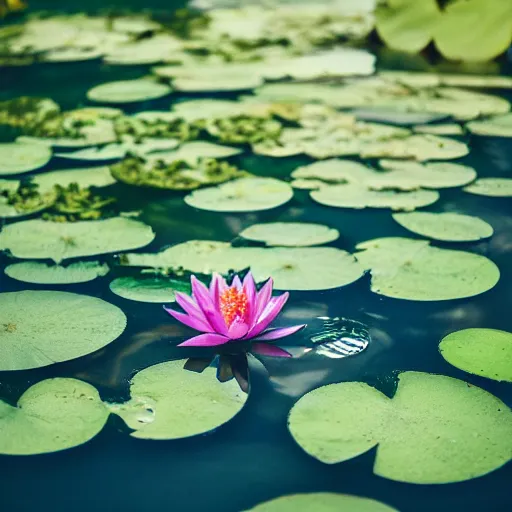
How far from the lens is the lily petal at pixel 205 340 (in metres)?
1.50

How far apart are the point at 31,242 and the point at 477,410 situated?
1.27 m

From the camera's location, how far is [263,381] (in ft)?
4.79

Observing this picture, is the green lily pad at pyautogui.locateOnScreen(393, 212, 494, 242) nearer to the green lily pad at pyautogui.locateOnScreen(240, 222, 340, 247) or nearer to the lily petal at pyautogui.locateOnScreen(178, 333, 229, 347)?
the green lily pad at pyautogui.locateOnScreen(240, 222, 340, 247)

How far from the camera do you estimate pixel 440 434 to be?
1.29 meters

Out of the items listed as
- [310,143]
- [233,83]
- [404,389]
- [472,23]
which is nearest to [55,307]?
[404,389]

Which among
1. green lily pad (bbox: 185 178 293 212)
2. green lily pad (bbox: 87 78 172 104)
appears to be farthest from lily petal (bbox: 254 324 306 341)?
green lily pad (bbox: 87 78 172 104)

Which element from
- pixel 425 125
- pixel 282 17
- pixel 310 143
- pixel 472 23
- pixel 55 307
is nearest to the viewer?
pixel 55 307

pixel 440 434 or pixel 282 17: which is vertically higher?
pixel 282 17

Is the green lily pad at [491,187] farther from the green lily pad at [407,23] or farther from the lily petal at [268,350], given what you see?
the green lily pad at [407,23]

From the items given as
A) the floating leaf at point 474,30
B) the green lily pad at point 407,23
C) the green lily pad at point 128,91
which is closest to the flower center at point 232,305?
the green lily pad at point 128,91

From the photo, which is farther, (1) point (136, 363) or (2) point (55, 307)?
(2) point (55, 307)

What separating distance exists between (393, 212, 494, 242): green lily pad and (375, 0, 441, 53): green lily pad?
2.51m

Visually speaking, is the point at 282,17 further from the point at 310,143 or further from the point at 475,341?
the point at 475,341

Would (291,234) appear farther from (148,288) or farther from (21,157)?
(21,157)
